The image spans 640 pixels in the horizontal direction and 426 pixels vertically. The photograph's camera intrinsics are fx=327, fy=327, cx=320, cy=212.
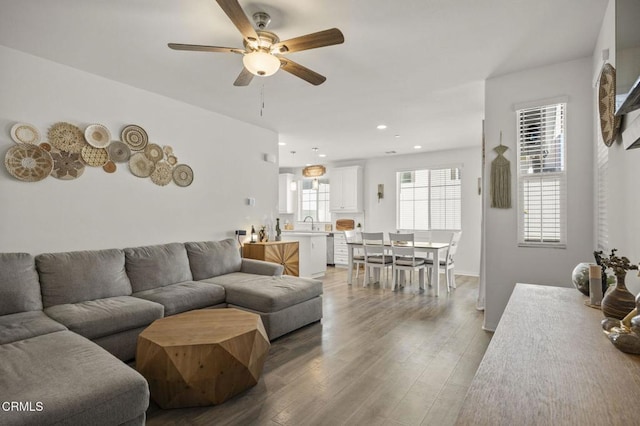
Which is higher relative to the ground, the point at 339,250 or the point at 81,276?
the point at 81,276

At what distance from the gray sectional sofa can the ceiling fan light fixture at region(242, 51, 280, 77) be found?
2.01m

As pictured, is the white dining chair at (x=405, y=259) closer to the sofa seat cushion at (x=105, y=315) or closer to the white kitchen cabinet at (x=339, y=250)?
the white kitchen cabinet at (x=339, y=250)

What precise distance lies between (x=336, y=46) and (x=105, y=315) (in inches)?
111

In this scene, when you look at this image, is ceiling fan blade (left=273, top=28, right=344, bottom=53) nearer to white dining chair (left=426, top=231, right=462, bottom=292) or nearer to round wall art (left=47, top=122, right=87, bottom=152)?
round wall art (left=47, top=122, right=87, bottom=152)

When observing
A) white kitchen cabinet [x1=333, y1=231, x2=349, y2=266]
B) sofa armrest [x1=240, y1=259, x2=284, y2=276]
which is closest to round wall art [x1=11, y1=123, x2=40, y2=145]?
sofa armrest [x1=240, y1=259, x2=284, y2=276]

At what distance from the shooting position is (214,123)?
461cm

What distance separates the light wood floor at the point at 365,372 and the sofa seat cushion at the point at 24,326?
0.91m

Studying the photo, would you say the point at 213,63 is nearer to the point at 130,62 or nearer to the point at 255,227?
the point at 130,62

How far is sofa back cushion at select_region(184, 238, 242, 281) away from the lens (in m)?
3.90

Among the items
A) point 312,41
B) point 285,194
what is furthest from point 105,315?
point 285,194

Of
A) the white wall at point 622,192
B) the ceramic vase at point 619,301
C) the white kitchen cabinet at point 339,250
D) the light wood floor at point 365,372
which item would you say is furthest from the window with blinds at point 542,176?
the white kitchen cabinet at point 339,250

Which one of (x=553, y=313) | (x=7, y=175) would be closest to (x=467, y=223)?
(x=553, y=313)

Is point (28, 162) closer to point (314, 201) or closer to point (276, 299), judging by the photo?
point (276, 299)

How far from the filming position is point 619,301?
1471 mm
